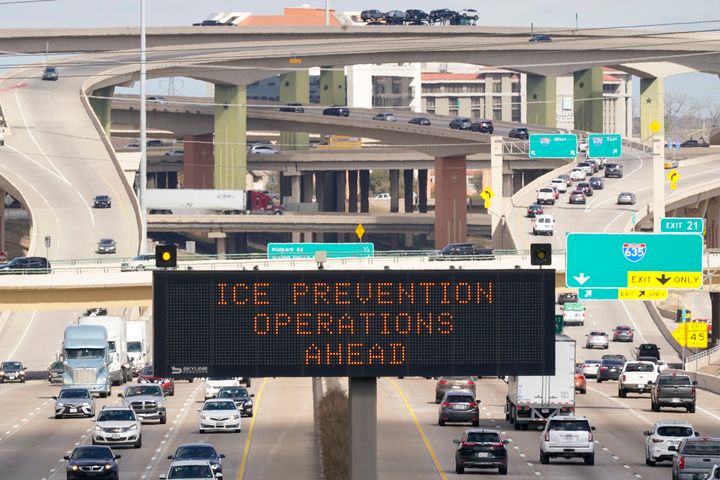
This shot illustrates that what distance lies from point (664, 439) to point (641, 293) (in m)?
30.5

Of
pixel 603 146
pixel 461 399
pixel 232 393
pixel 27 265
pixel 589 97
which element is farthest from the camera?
pixel 589 97

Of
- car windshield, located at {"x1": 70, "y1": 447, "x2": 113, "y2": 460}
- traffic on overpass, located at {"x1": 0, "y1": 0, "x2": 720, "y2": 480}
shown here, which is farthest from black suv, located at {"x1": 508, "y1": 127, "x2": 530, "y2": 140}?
car windshield, located at {"x1": 70, "y1": 447, "x2": 113, "y2": 460}

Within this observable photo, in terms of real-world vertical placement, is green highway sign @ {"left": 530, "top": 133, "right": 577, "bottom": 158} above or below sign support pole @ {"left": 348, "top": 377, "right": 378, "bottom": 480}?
above

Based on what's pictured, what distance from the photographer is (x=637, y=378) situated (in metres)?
71.9

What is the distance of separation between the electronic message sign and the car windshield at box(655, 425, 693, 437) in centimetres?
1482

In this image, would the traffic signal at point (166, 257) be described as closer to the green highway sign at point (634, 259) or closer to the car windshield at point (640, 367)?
the car windshield at point (640, 367)

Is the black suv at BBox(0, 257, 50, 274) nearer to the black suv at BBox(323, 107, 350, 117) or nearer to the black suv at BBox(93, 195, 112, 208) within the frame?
the black suv at BBox(93, 195, 112, 208)

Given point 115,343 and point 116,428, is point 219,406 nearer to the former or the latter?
point 116,428

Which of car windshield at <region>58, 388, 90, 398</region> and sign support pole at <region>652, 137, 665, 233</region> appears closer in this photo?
car windshield at <region>58, 388, 90, 398</region>

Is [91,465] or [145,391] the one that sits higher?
[91,465]

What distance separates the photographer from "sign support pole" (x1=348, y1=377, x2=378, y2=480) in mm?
32594

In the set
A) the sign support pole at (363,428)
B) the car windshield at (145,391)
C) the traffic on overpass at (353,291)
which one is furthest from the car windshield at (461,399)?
the sign support pole at (363,428)

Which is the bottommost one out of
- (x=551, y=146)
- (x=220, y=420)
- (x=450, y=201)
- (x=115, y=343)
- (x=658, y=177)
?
(x=220, y=420)

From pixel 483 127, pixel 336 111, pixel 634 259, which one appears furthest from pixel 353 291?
pixel 336 111
